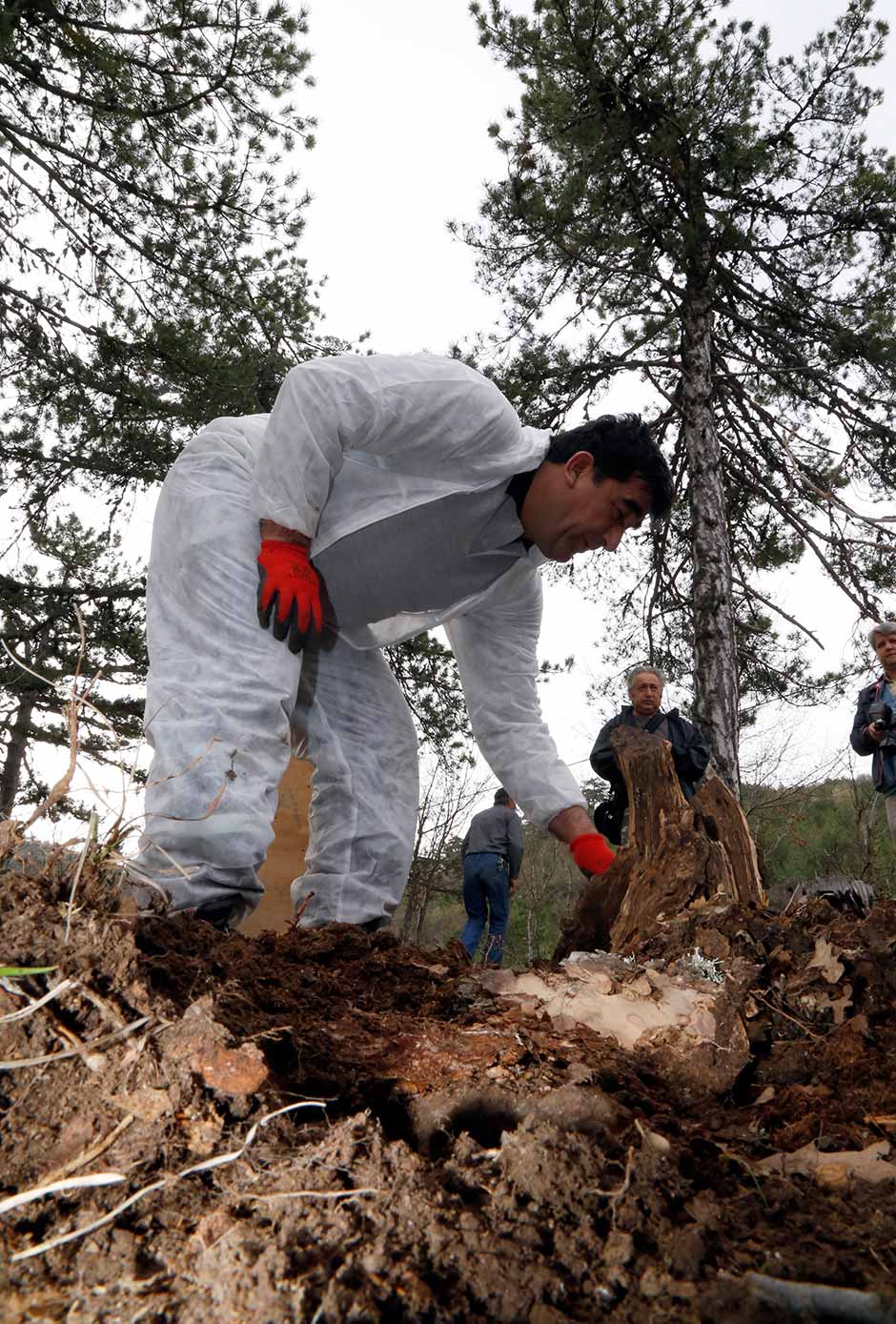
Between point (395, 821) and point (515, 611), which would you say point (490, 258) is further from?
point (395, 821)

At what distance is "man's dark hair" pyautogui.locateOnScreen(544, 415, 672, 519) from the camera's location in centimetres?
275

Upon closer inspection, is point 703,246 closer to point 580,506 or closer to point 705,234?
point 705,234

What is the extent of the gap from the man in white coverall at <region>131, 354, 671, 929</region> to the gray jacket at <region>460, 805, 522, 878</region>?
12.1ft

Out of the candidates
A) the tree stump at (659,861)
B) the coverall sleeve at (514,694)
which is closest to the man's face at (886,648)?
the tree stump at (659,861)

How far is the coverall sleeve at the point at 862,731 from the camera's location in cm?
487

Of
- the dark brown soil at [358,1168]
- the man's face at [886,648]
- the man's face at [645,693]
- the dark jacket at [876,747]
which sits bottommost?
the dark brown soil at [358,1168]

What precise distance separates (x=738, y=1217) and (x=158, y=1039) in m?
0.59

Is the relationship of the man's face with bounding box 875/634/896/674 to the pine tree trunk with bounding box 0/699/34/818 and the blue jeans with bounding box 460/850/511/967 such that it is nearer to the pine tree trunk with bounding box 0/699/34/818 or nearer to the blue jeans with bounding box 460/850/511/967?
the blue jeans with bounding box 460/850/511/967

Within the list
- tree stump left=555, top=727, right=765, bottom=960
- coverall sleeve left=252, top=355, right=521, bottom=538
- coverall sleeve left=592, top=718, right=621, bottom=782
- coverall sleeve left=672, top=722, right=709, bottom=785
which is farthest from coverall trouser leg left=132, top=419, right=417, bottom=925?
coverall sleeve left=672, top=722, right=709, bottom=785

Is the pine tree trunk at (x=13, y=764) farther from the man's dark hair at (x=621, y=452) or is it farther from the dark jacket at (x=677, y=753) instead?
the man's dark hair at (x=621, y=452)

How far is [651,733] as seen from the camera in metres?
3.46

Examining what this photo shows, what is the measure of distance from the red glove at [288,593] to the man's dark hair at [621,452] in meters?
0.84

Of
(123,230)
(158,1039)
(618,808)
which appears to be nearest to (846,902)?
(618,808)

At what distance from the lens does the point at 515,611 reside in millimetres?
3330
